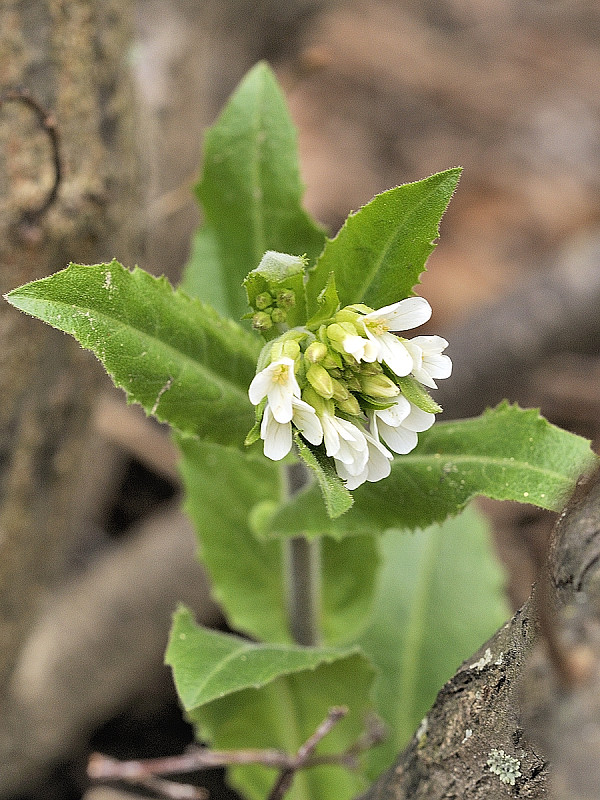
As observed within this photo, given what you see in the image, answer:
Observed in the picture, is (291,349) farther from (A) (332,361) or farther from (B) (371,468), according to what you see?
(B) (371,468)

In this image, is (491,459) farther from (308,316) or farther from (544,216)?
(544,216)

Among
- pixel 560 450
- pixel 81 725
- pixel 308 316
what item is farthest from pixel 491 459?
pixel 81 725

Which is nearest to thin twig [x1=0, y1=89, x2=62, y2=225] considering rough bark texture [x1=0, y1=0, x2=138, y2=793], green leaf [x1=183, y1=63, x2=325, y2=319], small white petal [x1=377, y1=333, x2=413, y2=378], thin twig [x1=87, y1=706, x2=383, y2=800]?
rough bark texture [x1=0, y1=0, x2=138, y2=793]

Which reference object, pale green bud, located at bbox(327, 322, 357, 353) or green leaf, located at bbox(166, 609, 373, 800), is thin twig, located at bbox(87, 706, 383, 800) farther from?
pale green bud, located at bbox(327, 322, 357, 353)

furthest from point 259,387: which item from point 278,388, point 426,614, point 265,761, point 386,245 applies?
point 426,614

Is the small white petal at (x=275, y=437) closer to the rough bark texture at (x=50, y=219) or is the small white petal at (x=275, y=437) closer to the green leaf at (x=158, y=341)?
the green leaf at (x=158, y=341)

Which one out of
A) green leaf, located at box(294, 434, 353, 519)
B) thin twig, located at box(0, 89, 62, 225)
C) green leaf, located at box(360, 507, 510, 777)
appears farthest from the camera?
green leaf, located at box(360, 507, 510, 777)

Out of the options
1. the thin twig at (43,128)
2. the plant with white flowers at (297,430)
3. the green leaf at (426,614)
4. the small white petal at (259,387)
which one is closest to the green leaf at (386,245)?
the plant with white flowers at (297,430)
